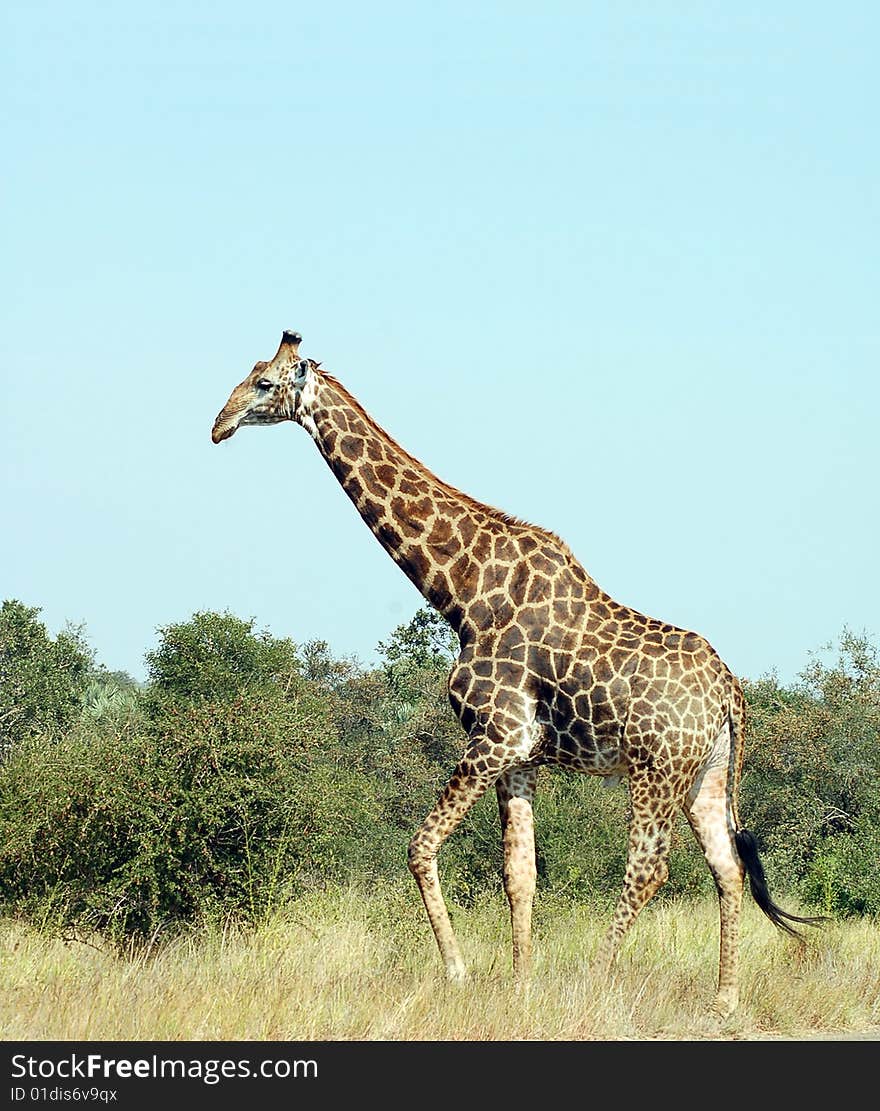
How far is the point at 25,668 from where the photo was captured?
99.3 feet

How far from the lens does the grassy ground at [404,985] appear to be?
852cm

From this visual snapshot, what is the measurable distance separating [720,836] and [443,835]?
6.80ft

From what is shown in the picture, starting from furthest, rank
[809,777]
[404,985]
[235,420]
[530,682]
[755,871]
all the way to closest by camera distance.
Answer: [809,777] < [235,420] < [755,871] < [530,682] < [404,985]

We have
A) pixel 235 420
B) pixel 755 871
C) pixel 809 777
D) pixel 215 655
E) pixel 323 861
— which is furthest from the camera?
pixel 215 655

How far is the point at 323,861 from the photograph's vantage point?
559 inches

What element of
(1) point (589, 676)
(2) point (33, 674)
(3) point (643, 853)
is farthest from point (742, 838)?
(2) point (33, 674)

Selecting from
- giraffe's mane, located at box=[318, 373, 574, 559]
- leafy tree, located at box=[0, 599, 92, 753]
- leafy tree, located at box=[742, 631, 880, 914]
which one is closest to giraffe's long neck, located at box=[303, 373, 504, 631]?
giraffe's mane, located at box=[318, 373, 574, 559]

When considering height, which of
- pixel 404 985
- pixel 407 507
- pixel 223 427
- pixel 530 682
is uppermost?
pixel 223 427

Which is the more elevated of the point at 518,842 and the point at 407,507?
the point at 407,507

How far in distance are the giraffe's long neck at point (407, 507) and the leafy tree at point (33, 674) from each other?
16.2 m

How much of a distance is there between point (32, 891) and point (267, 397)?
5152 millimetres

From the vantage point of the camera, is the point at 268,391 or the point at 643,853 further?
the point at 268,391

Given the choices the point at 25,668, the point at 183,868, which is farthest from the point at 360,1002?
the point at 25,668

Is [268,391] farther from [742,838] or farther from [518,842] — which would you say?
[742,838]
